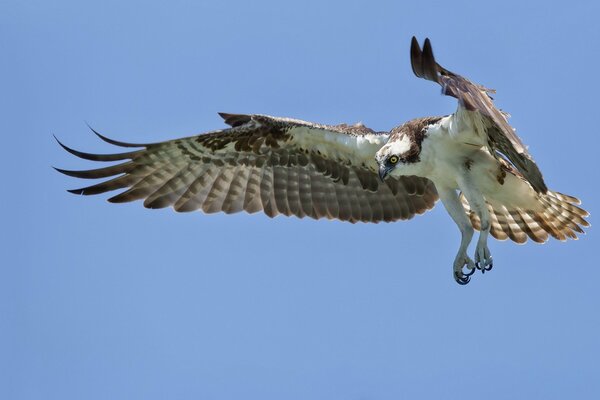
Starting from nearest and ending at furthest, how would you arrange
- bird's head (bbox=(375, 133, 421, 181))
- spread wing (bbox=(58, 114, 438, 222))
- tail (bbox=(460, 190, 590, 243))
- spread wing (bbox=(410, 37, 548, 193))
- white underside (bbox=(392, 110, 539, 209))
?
spread wing (bbox=(410, 37, 548, 193)) → white underside (bbox=(392, 110, 539, 209)) → bird's head (bbox=(375, 133, 421, 181)) → tail (bbox=(460, 190, 590, 243)) → spread wing (bbox=(58, 114, 438, 222))

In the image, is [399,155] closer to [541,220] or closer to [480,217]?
[480,217]

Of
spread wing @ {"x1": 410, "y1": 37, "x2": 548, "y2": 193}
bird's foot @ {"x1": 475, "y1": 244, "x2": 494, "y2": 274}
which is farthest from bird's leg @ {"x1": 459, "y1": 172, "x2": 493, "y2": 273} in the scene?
spread wing @ {"x1": 410, "y1": 37, "x2": 548, "y2": 193}

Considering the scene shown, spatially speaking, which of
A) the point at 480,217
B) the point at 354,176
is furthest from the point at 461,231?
the point at 354,176

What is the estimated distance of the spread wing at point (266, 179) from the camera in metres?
12.4

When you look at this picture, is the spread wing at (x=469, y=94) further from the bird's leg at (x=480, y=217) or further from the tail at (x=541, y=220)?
the tail at (x=541, y=220)

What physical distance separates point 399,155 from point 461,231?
1031 millimetres

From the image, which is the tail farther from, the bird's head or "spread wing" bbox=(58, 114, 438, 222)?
the bird's head

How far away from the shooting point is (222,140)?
487 inches

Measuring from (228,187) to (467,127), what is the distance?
3.00 m

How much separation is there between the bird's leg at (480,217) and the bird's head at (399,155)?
562 millimetres

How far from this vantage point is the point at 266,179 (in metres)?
12.7

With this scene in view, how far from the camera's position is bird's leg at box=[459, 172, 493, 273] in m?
11.2

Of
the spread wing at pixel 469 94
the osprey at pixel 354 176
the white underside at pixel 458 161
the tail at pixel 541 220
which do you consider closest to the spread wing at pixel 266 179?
the osprey at pixel 354 176

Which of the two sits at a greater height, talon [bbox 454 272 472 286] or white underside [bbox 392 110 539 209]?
white underside [bbox 392 110 539 209]
